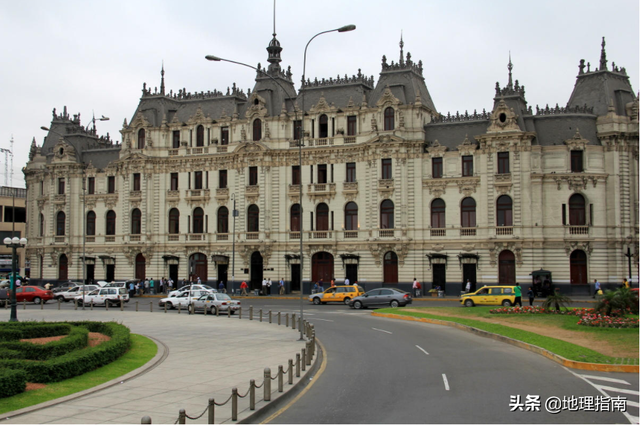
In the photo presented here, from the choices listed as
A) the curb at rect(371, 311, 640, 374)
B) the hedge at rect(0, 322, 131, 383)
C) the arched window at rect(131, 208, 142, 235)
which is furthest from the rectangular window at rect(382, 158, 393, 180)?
the hedge at rect(0, 322, 131, 383)

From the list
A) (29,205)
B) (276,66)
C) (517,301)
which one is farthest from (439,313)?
(29,205)

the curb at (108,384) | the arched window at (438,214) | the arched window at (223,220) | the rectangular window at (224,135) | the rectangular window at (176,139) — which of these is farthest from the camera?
the rectangular window at (176,139)

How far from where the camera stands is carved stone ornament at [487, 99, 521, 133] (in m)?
58.3

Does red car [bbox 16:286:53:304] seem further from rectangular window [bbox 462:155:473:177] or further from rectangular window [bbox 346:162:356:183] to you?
rectangular window [bbox 462:155:473:177]

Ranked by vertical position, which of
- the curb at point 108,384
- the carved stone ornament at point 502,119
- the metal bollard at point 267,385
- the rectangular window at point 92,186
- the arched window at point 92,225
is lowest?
the curb at point 108,384

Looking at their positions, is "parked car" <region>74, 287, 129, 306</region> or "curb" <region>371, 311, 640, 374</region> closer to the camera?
"curb" <region>371, 311, 640, 374</region>

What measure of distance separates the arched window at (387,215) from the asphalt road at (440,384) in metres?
32.4

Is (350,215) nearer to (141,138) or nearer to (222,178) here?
(222,178)

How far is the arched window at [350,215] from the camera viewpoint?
210ft

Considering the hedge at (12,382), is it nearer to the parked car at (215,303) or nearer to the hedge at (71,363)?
the hedge at (71,363)

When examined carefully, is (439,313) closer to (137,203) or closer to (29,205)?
(137,203)

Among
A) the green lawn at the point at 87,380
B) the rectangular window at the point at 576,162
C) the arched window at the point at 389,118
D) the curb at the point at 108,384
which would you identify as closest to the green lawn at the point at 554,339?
the curb at the point at 108,384

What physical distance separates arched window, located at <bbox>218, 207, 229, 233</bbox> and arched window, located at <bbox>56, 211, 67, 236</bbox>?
20.9 m

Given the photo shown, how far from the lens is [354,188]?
63.7m
